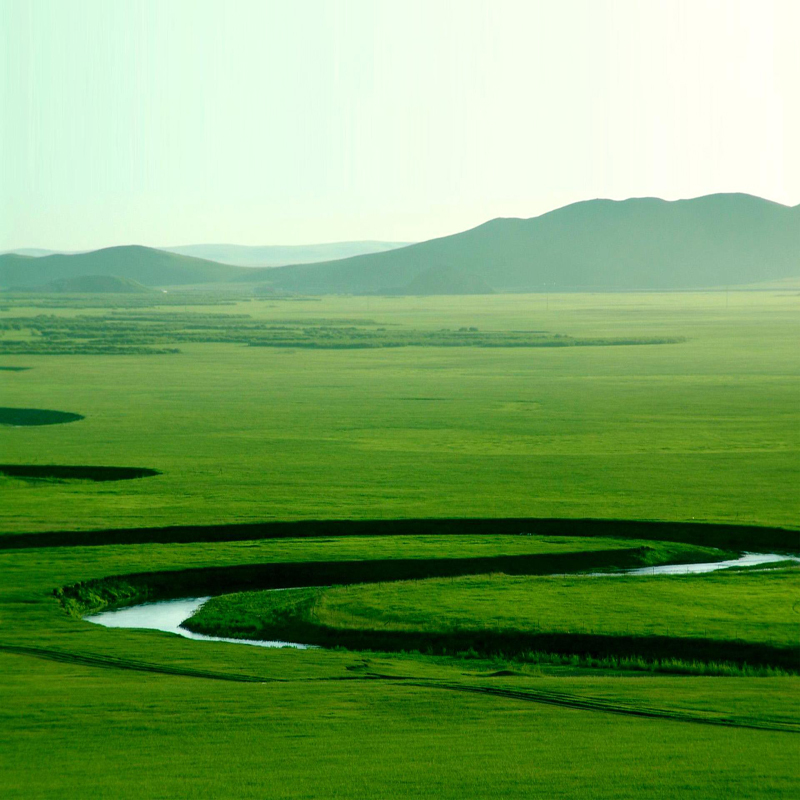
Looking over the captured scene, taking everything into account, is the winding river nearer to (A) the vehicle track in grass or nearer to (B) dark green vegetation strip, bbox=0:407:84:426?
(A) the vehicle track in grass

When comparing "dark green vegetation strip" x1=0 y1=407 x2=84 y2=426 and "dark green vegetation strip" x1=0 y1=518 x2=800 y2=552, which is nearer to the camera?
"dark green vegetation strip" x1=0 y1=518 x2=800 y2=552

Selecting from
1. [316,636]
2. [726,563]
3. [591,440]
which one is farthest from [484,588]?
[591,440]

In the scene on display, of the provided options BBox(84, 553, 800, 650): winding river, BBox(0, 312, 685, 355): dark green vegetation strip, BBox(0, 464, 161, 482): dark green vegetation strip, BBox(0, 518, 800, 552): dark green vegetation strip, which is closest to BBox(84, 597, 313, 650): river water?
BBox(84, 553, 800, 650): winding river

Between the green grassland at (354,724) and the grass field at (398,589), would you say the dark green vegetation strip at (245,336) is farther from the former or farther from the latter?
the green grassland at (354,724)

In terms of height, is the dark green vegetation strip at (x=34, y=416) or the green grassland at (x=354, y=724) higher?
the dark green vegetation strip at (x=34, y=416)

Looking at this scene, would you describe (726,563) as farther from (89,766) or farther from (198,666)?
(89,766)

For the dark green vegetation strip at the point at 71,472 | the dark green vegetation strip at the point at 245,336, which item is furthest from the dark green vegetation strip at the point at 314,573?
the dark green vegetation strip at the point at 245,336

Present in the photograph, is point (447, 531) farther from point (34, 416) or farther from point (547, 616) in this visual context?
point (34, 416)
